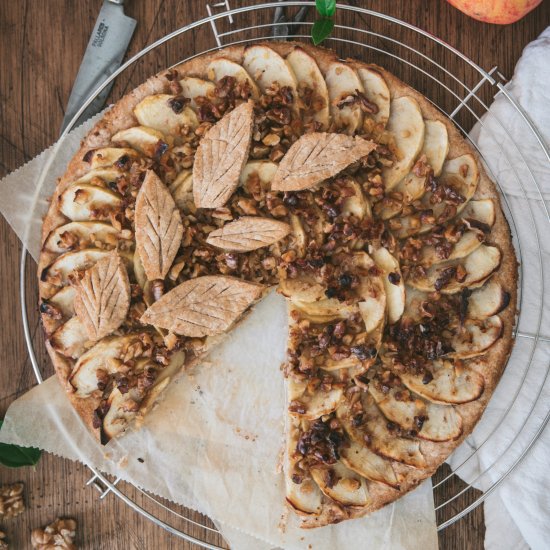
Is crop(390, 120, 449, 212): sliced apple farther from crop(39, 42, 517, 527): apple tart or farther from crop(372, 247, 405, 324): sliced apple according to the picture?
crop(372, 247, 405, 324): sliced apple

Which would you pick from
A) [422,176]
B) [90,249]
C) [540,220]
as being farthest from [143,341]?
[540,220]

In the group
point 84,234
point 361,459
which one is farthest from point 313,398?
point 84,234

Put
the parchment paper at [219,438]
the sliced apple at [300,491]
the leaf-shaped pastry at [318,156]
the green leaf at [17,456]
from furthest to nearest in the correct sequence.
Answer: the green leaf at [17,456] < the parchment paper at [219,438] < the sliced apple at [300,491] < the leaf-shaped pastry at [318,156]

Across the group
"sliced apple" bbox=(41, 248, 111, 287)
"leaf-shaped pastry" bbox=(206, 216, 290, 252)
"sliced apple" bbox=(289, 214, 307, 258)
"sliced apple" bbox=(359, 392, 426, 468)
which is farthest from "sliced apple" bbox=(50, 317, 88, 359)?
"sliced apple" bbox=(359, 392, 426, 468)

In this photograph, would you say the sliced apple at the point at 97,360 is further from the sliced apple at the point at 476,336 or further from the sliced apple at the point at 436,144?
the sliced apple at the point at 436,144

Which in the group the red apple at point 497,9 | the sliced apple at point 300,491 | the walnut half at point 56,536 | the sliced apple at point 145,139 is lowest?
the walnut half at point 56,536

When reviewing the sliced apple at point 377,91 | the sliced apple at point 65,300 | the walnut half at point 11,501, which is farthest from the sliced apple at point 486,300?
the walnut half at point 11,501

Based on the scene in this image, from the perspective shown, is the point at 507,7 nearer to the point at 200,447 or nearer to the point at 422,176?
the point at 422,176
